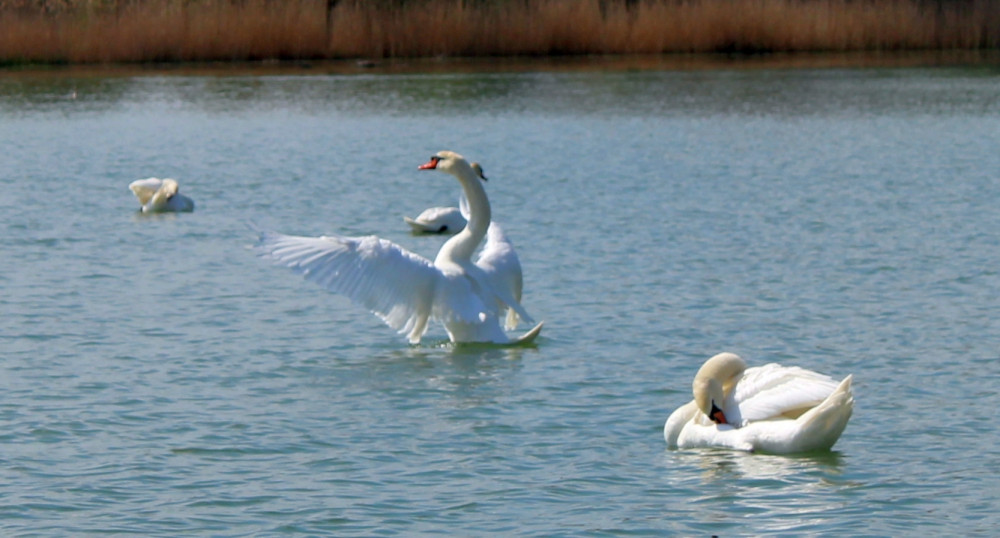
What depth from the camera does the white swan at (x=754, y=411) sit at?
614cm

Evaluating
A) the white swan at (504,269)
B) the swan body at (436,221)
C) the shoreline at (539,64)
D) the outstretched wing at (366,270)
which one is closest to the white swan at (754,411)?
the outstretched wing at (366,270)

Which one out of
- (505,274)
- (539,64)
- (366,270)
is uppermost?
(366,270)

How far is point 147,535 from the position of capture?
541cm

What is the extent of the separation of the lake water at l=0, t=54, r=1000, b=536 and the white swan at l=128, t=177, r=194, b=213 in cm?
13

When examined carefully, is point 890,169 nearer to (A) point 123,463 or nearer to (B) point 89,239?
(B) point 89,239

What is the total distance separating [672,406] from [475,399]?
2.83 feet

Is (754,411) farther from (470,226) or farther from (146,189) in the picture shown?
(146,189)

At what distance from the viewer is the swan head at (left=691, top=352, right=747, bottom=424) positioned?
20.7 feet

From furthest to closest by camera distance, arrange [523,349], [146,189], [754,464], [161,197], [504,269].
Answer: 1. [146,189]
2. [161,197]
3. [504,269]
4. [523,349]
5. [754,464]

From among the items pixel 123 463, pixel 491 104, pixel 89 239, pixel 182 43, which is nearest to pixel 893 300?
pixel 123 463

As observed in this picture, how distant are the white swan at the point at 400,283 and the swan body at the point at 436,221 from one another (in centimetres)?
442

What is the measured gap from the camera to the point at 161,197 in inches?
539

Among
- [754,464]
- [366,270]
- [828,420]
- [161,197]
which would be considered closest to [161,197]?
[161,197]

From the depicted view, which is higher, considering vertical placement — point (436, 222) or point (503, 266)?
point (503, 266)
